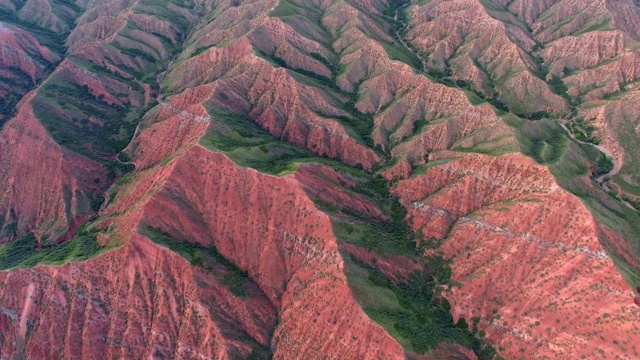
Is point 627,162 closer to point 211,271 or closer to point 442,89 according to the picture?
point 442,89

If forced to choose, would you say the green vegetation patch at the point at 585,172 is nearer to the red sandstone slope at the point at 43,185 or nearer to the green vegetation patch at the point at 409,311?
the green vegetation patch at the point at 409,311

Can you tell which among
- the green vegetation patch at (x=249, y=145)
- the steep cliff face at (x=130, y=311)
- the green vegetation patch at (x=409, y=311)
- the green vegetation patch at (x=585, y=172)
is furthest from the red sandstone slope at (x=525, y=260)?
the steep cliff face at (x=130, y=311)

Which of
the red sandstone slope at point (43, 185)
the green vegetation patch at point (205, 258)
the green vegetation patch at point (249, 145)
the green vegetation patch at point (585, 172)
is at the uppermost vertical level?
the green vegetation patch at point (585, 172)

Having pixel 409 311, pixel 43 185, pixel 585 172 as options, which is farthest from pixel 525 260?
pixel 43 185

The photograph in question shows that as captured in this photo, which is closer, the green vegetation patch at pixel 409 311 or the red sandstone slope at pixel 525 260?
the red sandstone slope at pixel 525 260

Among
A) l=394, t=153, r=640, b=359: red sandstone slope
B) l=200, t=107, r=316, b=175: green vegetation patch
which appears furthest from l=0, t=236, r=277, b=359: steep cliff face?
l=394, t=153, r=640, b=359: red sandstone slope

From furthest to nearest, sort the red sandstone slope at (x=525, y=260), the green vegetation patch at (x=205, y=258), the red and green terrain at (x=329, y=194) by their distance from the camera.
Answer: the green vegetation patch at (x=205, y=258), the red and green terrain at (x=329, y=194), the red sandstone slope at (x=525, y=260)

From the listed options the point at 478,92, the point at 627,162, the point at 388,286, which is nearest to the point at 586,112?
the point at 627,162

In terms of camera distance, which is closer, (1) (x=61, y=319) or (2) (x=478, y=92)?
(1) (x=61, y=319)
